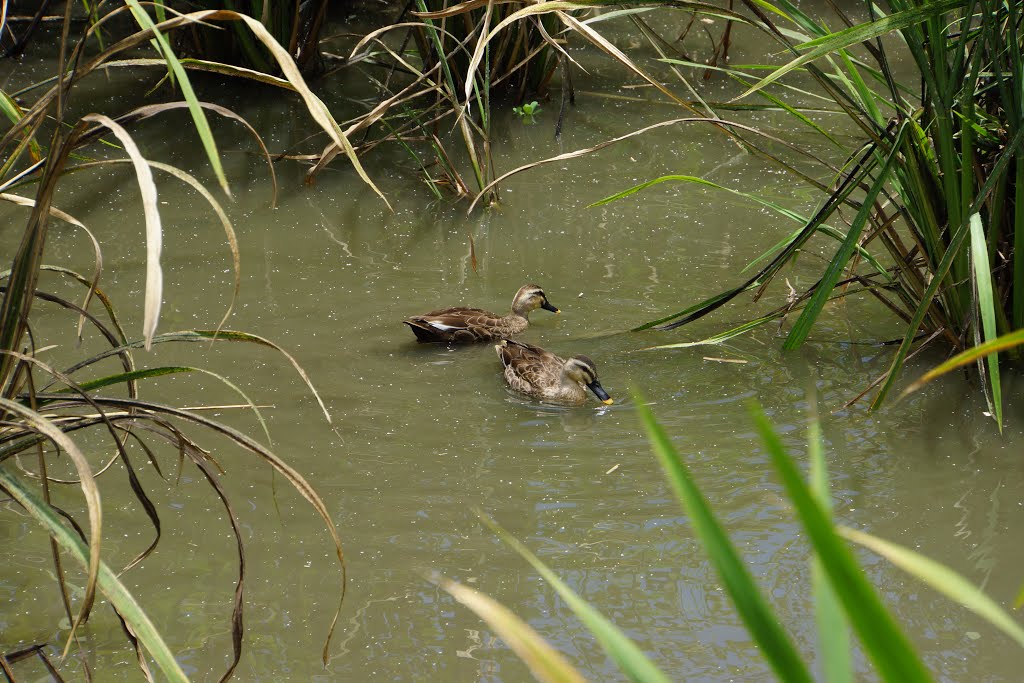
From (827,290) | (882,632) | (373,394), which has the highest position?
(882,632)

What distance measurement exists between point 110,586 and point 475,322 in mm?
3874

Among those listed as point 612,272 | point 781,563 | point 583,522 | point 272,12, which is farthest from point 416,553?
point 272,12

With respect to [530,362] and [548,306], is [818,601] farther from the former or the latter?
[548,306]

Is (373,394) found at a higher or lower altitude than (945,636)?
lower

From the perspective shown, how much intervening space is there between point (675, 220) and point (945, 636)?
3918 mm

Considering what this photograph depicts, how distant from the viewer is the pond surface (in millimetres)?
3621

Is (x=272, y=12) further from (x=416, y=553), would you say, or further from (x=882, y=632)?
(x=882, y=632)

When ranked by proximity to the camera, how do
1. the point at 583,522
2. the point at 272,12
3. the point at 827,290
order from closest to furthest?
1. the point at 583,522
2. the point at 827,290
3. the point at 272,12

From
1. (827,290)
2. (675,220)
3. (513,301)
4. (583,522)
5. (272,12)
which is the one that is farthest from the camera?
(272,12)

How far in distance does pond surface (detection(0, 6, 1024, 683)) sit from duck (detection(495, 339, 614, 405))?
0.09m

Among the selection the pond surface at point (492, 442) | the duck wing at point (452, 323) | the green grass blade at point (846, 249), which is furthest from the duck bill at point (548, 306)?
the green grass blade at point (846, 249)

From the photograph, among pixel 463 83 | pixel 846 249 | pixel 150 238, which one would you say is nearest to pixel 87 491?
pixel 150 238

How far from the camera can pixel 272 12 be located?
Answer: 780 centimetres

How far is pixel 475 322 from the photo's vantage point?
19.7 ft
